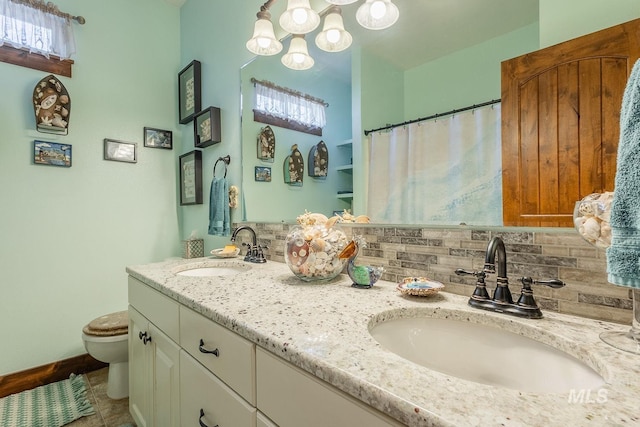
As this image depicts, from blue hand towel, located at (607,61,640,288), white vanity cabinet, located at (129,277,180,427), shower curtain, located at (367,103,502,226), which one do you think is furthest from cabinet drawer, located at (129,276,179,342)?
blue hand towel, located at (607,61,640,288)

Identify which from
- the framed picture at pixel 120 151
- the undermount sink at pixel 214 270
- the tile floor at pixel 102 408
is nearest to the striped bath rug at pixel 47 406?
the tile floor at pixel 102 408

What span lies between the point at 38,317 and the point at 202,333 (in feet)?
5.98

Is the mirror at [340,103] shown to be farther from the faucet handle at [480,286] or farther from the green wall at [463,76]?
the faucet handle at [480,286]

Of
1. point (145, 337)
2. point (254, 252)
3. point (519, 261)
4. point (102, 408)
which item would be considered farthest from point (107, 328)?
point (519, 261)

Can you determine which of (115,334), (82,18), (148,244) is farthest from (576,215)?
(82,18)

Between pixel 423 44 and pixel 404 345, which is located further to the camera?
pixel 423 44

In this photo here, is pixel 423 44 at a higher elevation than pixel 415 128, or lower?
higher

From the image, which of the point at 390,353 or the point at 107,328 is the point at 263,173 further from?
the point at 390,353

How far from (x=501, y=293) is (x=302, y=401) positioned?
524mm

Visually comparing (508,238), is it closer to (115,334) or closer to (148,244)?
(115,334)

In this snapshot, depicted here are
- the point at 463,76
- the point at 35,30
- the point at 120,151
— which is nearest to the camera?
the point at 463,76

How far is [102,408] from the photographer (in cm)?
169

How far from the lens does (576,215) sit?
0.62m

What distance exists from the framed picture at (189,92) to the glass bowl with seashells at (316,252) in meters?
1.70
